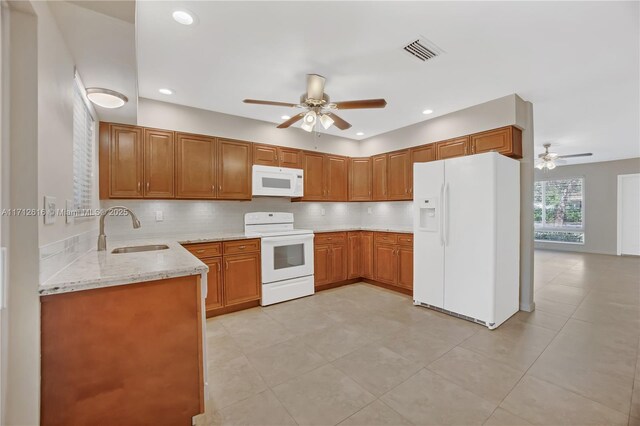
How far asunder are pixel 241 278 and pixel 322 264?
1.32 metres

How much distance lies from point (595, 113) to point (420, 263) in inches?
135

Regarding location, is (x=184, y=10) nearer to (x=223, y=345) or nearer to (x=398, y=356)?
(x=223, y=345)

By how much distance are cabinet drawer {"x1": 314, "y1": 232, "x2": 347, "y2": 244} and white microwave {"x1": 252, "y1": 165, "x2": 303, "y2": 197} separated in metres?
0.73

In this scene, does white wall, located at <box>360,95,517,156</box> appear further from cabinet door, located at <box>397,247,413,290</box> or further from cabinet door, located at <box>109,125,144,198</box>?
cabinet door, located at <box>109,125,144,198</box>

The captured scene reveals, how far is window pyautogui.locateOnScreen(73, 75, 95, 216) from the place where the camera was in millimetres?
2018

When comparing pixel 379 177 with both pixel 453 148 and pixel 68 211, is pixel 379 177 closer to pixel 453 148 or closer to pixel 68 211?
pixel 453 148

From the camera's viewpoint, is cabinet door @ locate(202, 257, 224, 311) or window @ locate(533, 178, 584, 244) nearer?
cabinet door @ locate(202, 257, 224, 311)

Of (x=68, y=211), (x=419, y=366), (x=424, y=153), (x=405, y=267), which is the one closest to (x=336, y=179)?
(x=424, y=153)

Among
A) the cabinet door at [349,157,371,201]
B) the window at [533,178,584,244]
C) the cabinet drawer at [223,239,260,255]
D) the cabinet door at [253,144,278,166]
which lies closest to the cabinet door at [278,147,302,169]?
the cabinet door at [253,144,278,166]

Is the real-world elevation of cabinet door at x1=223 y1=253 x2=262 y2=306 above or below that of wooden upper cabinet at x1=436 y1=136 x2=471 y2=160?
below

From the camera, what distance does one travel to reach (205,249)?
319 cm

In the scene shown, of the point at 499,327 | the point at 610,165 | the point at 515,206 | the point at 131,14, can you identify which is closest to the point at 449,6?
the point at 131,14

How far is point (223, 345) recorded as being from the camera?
8.46 feet

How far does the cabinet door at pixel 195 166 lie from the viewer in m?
3.40
